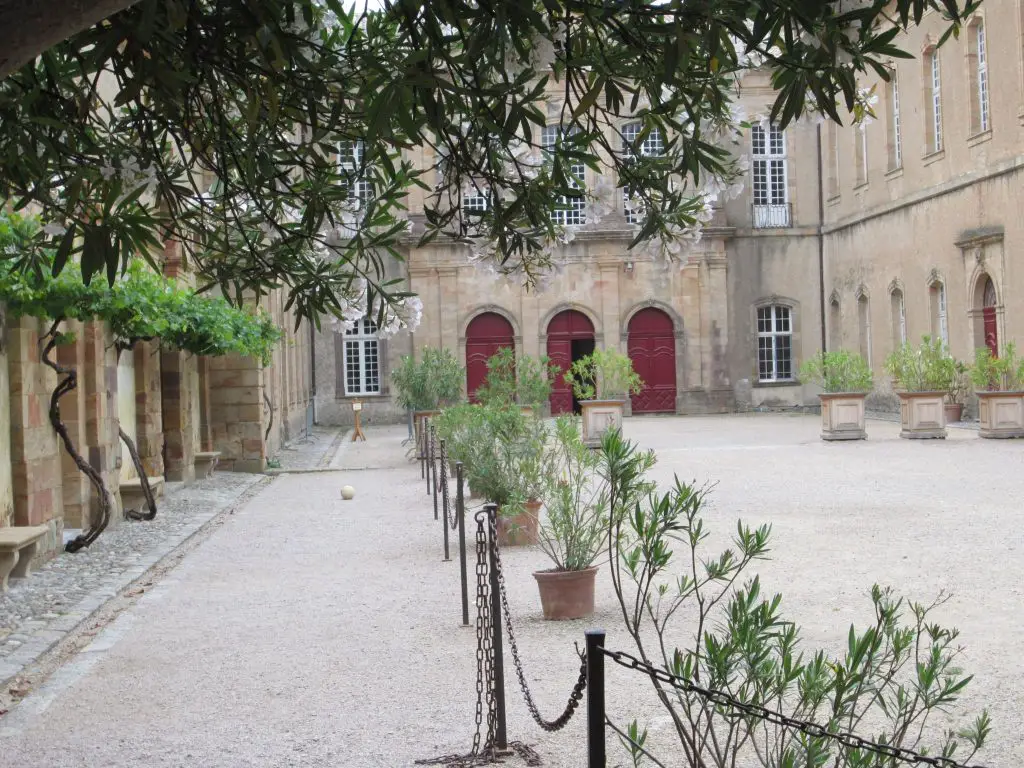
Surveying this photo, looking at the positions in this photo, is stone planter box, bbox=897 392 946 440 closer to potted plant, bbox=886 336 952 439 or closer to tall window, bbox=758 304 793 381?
potted plant, bbox=886 336 952 439

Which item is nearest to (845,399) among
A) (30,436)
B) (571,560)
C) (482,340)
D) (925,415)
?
(925,415)

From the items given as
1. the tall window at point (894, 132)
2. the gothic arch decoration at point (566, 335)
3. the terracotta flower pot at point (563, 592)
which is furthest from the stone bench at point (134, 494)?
the gothic arch decoration at point (566, 335)

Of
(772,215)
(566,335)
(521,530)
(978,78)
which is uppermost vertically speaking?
(978,78)

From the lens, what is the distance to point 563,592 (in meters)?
7.15

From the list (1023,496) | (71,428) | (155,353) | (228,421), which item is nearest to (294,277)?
(71,428)

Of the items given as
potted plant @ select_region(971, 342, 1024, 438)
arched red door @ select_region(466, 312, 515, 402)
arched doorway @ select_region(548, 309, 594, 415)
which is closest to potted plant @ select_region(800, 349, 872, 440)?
potted plant @ select_region(971, 342, 1024, 438)

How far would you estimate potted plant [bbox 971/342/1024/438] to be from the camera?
789 inches

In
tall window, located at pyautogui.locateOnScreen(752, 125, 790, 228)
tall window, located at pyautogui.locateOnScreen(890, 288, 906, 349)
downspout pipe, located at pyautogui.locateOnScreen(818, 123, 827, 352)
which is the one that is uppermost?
tall window, located at pyautogui.locateOnScreen(752, 125, 790, 228)

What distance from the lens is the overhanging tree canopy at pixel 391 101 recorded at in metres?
3.08

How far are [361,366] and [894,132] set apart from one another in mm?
13907

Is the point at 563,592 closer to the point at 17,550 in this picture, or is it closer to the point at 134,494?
the point at 17,550

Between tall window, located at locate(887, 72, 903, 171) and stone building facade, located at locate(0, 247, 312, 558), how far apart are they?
13551 mm

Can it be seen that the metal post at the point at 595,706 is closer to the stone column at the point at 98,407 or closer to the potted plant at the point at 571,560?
the potted plant at the point at 571,560

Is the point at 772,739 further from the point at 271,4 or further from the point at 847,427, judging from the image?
the point at 847,427
